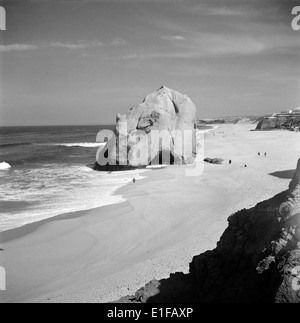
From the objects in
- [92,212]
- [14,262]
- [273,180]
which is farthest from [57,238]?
[273,180]

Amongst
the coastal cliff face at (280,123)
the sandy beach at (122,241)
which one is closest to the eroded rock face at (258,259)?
the sandy beach at (122,241)

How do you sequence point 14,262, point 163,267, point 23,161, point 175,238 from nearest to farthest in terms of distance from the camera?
point 163,267 → point 14,262 → point 175,238 → point 23,161

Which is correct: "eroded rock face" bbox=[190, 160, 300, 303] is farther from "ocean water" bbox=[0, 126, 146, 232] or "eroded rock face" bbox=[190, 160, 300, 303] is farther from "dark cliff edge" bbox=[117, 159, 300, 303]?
"ocean water" bbox=[0, 126, 146, 232]

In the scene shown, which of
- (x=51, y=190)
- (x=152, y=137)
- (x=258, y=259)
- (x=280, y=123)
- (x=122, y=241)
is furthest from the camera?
(x=280, y=123)

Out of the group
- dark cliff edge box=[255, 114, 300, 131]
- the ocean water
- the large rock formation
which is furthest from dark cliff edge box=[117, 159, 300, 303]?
dark cliff edge box=[255, 114, 300, 131]

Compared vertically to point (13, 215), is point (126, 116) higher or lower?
higher

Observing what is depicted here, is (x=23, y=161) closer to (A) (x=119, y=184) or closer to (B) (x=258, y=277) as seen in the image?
(A) (x=119, y=184)

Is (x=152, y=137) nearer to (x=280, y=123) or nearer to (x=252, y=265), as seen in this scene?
(x=252, y=265)

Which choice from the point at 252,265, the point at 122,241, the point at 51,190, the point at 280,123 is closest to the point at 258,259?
the point at 252,265
